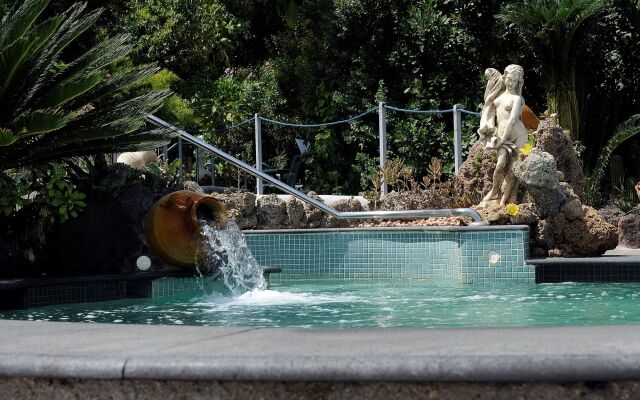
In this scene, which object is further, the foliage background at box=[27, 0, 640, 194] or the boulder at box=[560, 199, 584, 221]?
the foliage background at box=[27, 0, 640, 194]

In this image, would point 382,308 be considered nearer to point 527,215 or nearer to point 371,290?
point 371,290

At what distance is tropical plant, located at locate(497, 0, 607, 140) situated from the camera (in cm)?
1435

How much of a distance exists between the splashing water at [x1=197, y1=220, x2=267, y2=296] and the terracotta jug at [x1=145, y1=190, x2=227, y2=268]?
0.10 metres

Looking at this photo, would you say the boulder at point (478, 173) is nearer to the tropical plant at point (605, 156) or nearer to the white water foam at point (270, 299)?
the white water foam at point (270, 299)

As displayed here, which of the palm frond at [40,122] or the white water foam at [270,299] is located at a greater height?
the palm frond at [40,122]

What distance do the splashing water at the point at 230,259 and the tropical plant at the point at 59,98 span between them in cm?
96

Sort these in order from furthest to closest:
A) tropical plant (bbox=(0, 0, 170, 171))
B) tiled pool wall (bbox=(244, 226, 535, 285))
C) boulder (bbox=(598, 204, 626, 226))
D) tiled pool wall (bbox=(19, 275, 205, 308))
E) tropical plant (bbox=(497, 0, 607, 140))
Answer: tropical plant (bbox=(497, 0, 607, 140))
boulder (bbox=(598, 204, 626, 226))
tiled pool wall (bbox=(244, 226, 535, 285))
tiled pool wall (bbox=(19, 275, 205, 308))
tropical plant (bbox=(0, 0, 170, 171))

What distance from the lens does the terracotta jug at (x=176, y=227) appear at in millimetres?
7941

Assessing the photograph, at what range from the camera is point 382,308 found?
686cm

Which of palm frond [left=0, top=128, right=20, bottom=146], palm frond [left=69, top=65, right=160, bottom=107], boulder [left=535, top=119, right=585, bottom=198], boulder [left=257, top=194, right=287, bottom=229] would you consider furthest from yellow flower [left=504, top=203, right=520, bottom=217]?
palm frond [left=0, top=128, right=20, bottom=146]

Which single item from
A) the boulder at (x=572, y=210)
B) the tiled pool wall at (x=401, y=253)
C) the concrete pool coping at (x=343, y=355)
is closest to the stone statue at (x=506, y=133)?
the boulder at (x=572, y=210)

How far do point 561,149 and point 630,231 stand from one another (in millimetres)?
1373

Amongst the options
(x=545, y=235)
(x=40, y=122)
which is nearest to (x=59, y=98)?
(x=40, y=122)

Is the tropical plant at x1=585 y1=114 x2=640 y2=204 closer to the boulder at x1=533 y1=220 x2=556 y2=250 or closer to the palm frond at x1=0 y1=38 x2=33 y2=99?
the boulder at x1=533 y1=220 x2=556 y2=250
